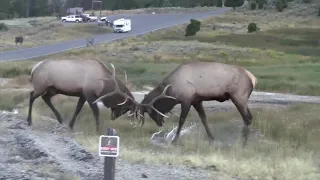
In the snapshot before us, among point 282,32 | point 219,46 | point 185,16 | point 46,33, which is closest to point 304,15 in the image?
point 185,16

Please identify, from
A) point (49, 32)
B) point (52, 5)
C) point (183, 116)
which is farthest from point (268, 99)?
point (52, 5)

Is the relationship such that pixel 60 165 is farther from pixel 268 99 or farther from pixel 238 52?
pixel 238 52

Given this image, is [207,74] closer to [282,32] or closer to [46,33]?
[282,32]

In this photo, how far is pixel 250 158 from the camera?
48.1ft

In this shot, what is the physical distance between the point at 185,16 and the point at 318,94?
89.9m

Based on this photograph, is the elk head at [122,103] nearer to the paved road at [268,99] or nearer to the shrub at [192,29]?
the paved road at [268,99]

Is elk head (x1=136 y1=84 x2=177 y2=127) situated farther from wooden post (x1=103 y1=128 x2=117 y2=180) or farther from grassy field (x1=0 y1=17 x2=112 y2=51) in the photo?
grassy field (x1=0 y1=17 x2=112 y2=51)

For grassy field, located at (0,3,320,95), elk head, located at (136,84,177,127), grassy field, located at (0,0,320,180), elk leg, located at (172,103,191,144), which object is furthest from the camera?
grassy field, located at (0,3,320,95)

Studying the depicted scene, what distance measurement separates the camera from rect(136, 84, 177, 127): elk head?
1903 cm

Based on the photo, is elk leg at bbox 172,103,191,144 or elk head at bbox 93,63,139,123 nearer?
elk leg at bbox 172,103,191,144

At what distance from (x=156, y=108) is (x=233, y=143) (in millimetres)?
2684

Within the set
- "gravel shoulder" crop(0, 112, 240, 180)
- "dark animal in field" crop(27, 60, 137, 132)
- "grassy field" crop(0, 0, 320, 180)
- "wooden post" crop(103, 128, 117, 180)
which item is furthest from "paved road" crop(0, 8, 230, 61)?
"wooden post" crop(103, 128, 117, 180)

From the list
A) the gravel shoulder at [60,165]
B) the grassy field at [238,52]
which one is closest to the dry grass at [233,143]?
the gravel shoulder at [60,165]

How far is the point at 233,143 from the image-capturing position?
1775cm
